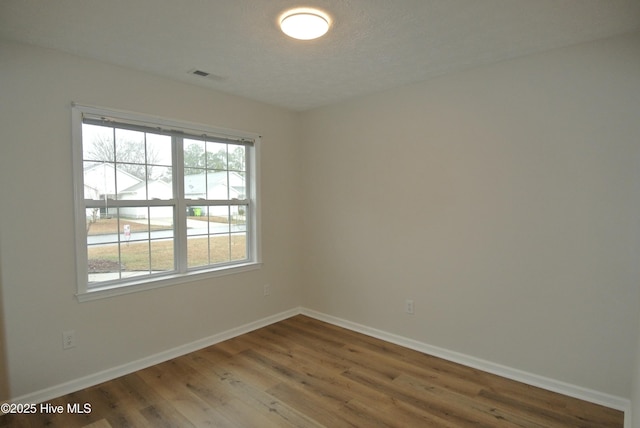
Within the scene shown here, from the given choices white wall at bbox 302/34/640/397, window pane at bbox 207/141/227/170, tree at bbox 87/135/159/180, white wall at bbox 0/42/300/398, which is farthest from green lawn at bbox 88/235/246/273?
white wall at bbox 302/34/640/397

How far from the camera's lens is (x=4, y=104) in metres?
2.20

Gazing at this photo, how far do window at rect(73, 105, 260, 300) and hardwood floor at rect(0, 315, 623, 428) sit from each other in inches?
31.0

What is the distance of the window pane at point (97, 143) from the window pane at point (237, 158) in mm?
1122

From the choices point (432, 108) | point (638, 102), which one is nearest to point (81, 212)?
point (432, 108)

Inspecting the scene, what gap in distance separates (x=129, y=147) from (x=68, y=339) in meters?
1.54

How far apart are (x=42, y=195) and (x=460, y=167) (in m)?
3.17

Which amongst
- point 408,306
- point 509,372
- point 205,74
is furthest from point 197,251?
point 509,372

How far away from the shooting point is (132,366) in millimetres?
2773

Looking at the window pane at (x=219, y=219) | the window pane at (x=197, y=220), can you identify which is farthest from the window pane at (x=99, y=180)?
the window pane at (x=219, y=219)

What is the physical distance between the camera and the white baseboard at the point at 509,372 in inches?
88.7

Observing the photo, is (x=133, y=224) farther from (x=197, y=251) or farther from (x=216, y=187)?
(x=216, y=187)

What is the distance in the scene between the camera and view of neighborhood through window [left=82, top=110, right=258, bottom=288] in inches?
105

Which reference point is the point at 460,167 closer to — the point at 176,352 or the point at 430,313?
the point at 430,313

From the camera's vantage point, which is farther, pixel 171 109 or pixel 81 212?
pixel 171 109
